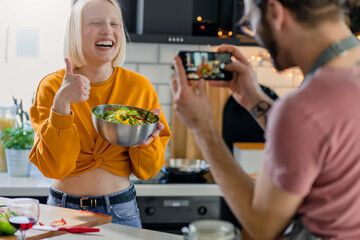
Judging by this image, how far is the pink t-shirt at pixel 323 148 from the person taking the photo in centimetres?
103

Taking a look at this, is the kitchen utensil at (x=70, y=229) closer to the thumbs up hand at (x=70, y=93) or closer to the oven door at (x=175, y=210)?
the thumbs up hand at (x=70, y=93)

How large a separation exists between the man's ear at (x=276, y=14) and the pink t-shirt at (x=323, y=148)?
166mm

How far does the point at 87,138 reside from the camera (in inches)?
90.0

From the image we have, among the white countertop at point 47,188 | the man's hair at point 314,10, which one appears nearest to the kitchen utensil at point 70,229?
the man's hair at point 314,10

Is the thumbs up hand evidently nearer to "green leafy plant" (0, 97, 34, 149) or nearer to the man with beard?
the man with beard

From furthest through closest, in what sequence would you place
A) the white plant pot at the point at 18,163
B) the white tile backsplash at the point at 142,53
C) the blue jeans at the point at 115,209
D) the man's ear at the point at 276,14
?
the white tile backsplash at the point at 142,53
the white plant pot at the point at 18,163
the blue jeans at the point at 115,209
the man's ear at the point at 276,14

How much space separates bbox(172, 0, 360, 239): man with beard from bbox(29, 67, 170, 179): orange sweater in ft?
3.25

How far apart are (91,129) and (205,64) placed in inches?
37.9

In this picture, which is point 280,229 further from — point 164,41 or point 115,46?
point 164,41

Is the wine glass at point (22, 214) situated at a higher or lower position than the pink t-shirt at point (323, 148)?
lower

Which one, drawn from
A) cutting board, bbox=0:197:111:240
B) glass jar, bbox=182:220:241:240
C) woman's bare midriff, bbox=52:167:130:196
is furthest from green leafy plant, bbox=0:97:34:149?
glass jar, bbox=182:220:241:240

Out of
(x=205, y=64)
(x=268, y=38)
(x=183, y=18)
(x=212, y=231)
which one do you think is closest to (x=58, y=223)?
(x=205, y=64)

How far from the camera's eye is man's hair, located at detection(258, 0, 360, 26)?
113 cm

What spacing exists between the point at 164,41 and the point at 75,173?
139 cm
